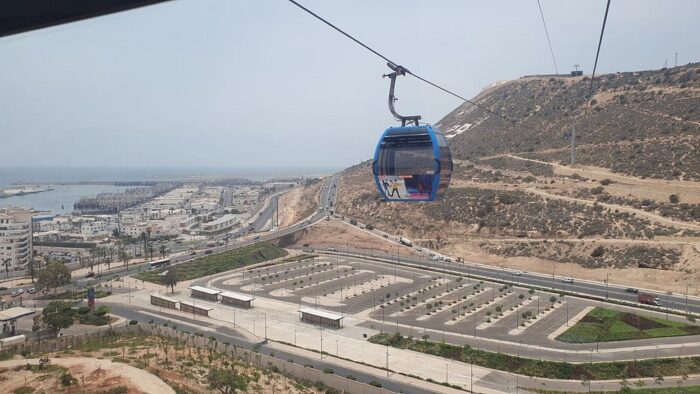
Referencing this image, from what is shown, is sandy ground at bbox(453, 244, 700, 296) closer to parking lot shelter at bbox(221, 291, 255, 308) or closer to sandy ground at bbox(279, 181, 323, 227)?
parking lot shelter at bbox(221, 291, 255, 308)

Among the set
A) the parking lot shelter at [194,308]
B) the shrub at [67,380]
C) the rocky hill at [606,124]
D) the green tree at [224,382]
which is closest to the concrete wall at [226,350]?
the parking lot shelter at [194,308]

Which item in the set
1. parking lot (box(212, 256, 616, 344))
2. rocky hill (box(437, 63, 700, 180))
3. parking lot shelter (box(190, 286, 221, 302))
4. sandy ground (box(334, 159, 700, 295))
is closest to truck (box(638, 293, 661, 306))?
parking lot (box(212, 256, 616, 344))

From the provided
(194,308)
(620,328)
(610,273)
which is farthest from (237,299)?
(610,273)

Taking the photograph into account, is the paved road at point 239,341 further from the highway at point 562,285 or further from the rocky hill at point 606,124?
the rocky hill at point 606,124

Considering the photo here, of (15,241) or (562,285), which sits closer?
(562,285)

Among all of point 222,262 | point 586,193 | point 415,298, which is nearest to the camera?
point 415,298

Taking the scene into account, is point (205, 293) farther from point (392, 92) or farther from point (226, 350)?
point (392, 92)

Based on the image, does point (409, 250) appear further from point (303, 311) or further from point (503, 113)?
point (503, 113)
